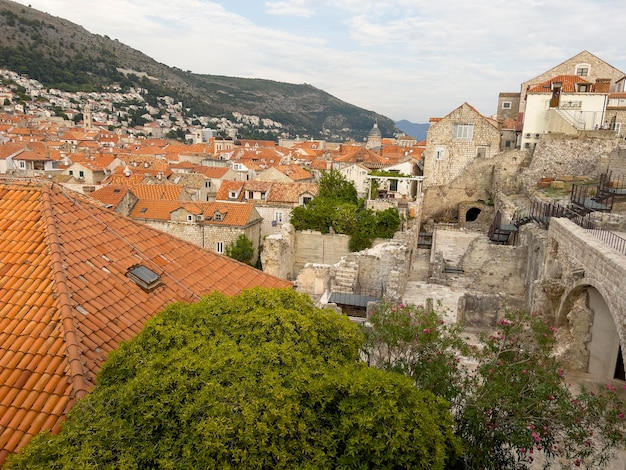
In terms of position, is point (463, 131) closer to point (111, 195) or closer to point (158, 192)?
point (158, 192)

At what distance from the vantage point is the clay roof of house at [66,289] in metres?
4.78

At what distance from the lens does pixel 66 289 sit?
18.9 feet

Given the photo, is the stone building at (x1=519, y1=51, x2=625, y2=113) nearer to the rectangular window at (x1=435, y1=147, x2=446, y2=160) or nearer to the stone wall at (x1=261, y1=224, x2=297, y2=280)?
the rectangular window at (x1=435, y1=147, x2=446, y2=160)

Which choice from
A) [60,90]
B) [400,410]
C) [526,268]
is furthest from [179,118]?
[400,410]

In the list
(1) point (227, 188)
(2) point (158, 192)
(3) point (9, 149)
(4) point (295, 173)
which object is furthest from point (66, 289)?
(3) point (9, 149)

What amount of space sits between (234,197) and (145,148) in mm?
45019

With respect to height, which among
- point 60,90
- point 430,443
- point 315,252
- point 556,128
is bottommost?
point 315,252

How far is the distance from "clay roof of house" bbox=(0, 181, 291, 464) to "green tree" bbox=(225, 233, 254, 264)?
67.0ft

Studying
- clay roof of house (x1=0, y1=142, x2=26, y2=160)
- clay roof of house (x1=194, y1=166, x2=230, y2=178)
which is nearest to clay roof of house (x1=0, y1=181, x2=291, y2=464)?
clay roof of house (x1=194, y1=166, x2=230, y2=178)

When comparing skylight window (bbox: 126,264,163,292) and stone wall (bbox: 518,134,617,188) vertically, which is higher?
stone wall (bbox: 518,134,617,188)

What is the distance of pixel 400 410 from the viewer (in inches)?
178

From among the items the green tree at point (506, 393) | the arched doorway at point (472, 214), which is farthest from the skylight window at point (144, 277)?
the arched doorway at point (472, 214)

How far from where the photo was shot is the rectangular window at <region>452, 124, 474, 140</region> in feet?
106

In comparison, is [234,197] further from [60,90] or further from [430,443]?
[60,90]
